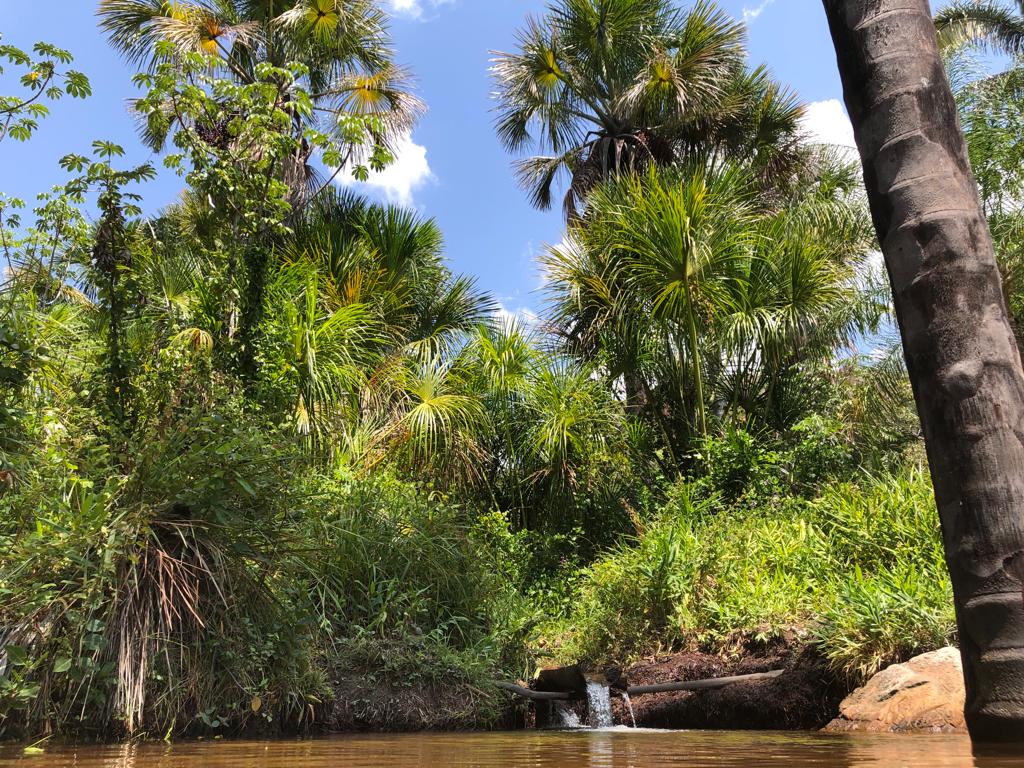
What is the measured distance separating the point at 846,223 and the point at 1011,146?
2.23 meters

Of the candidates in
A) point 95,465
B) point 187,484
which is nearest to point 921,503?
point 187,484

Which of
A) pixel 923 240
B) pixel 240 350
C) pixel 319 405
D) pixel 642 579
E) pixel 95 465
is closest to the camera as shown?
pixel 923 240

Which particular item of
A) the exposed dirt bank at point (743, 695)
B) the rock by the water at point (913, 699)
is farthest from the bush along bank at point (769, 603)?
the rock by the water at point (913, 699)

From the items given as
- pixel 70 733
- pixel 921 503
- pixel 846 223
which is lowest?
pixel 70 733

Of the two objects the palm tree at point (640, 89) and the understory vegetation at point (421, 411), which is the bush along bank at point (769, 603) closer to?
the understory vegetation at point (421, 411)

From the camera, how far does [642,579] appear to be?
7020 mm

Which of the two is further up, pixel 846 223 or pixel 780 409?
pixel 846 223

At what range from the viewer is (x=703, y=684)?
561cm

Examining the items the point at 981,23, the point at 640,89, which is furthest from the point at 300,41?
the point at 981,23

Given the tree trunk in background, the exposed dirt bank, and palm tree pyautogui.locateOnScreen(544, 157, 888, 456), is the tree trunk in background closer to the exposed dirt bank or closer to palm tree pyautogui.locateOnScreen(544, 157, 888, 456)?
the exposed dirt bank

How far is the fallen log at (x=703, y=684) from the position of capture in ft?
17.9

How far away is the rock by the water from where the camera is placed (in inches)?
150

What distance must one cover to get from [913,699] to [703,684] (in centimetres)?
182

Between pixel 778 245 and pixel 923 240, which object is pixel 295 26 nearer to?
pixel 778 245
